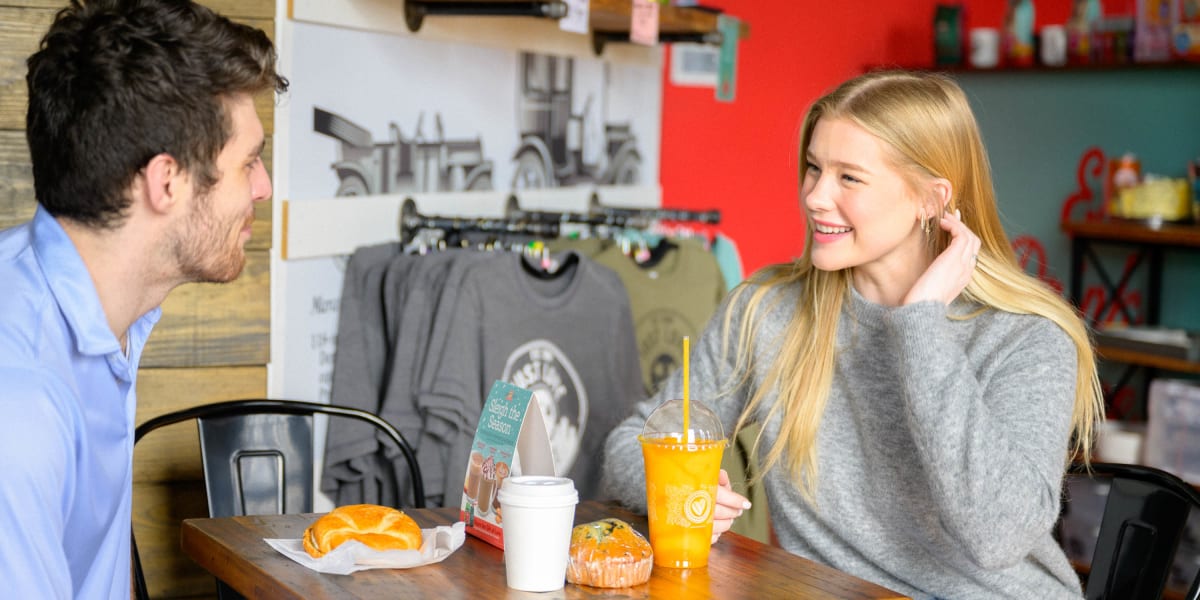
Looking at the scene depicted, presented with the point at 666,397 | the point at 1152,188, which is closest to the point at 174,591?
the point at 666,397

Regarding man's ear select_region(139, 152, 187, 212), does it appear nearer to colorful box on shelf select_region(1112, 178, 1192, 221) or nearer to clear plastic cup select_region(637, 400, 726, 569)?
clear plastic cup select_region(637, 400, 726, 569)

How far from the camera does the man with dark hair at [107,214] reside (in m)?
1.22

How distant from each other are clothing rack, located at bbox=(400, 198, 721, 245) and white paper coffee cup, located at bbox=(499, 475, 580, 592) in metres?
1.29

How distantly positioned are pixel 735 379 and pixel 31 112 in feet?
3.43

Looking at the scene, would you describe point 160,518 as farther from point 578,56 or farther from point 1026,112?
point 1026,112

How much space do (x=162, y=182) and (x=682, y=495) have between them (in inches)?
25.4

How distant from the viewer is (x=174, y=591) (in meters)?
2.28

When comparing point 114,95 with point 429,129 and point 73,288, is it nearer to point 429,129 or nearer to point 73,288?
point 73,288

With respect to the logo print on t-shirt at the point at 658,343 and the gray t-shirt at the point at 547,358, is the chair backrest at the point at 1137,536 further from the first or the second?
the logo print on t-shirt at the point at 658,343

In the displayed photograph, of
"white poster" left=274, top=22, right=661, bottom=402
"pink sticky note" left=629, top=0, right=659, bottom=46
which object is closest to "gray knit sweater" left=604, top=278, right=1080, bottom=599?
"white poster" left=274, top=22, right=661, bottom=402

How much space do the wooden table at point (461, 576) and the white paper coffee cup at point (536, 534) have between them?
18 mm

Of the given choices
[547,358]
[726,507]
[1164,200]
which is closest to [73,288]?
[726,507]

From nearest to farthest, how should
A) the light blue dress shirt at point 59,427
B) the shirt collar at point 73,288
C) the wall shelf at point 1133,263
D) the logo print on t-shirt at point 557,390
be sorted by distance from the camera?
the light blue dress shirt at point 59,427, the shirt collar at point 73,288, the logo print on t-shirt at point 557,390, the wall shelf at point 1133,263

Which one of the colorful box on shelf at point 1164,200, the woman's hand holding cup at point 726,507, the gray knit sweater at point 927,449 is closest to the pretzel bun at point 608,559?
the woman's hand holding cup at point 726,507
